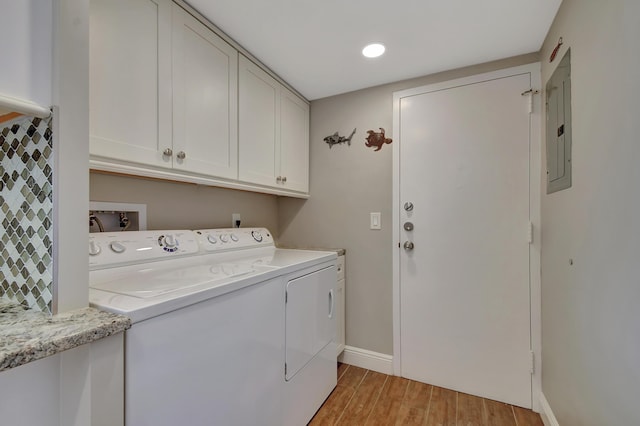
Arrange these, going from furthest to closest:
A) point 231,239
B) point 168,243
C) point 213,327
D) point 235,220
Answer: point 235,220 < point 231,239 < point 168,243 < point 213,327

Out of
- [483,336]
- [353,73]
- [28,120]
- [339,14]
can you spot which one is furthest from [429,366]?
[28,120]

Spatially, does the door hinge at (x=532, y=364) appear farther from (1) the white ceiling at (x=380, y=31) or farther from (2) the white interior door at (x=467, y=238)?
(1) the white ceiling at (x=380, y=31)

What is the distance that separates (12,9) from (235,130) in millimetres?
1009

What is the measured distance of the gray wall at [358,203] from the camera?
7.11ft

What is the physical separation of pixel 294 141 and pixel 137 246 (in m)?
1.36

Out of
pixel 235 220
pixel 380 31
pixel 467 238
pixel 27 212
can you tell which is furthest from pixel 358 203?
pixel 27 212

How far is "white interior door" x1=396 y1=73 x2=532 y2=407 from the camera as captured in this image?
69.8 inches

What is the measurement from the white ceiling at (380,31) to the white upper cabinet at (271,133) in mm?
159

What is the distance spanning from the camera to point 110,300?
0.83 metres

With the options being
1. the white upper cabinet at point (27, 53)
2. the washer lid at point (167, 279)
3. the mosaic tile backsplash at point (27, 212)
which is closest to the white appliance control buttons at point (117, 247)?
the washer lid at point (167, 279)

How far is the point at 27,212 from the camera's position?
78cm

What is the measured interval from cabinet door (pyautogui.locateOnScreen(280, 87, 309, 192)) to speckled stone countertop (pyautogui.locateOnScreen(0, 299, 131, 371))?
4.98ft

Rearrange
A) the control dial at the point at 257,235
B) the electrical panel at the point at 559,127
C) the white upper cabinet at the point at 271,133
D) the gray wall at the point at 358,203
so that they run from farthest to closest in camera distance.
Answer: the gray wall at the point at 358,203 < the control dial at the point at 257,235 < the white upper cabinet at the point at 271,133 < the electrical panel at the point at 559,127

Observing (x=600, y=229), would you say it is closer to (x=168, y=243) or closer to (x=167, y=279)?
(x=167, y=279)
